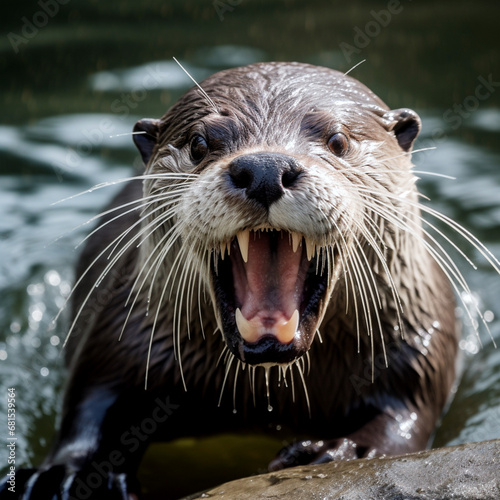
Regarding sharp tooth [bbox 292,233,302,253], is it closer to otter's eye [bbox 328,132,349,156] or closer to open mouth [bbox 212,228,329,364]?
open mouth [bbox 212,228,329,364]

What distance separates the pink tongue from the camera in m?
2.67

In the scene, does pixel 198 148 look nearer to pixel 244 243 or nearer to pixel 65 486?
pixel 244 243

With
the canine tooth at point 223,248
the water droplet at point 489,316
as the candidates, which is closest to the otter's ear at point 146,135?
the canine tooth at point 223,248

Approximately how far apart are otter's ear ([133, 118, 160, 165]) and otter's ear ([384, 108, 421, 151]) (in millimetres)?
820

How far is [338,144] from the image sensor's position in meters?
2.95

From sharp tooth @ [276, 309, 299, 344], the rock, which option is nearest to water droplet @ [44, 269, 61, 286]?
the rock

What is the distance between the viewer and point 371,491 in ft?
7.93

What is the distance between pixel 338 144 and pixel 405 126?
0.48 metres

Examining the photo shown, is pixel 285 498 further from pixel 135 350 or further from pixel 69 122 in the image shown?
pixel 69 122

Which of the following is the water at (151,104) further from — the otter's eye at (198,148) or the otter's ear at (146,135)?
the otter's eye at (198,148)

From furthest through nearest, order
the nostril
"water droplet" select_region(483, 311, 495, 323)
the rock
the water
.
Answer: "water droplet" select_region(483, 311, 495, 323) → the water → the nostril → the rock

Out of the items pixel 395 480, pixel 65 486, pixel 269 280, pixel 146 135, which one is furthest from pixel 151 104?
pixel 395 480

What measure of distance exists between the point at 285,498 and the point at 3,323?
8.11 feet

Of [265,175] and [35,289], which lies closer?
[265,175]
